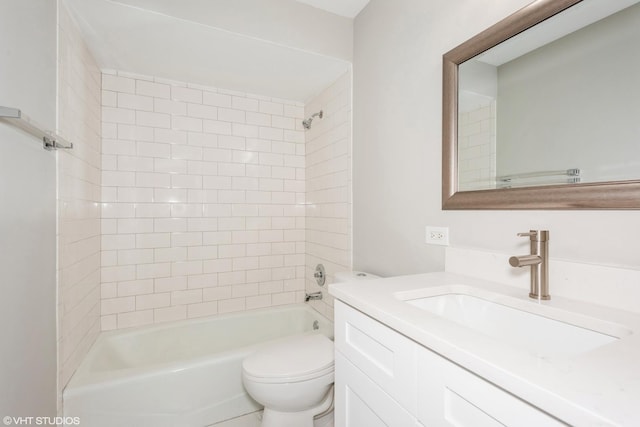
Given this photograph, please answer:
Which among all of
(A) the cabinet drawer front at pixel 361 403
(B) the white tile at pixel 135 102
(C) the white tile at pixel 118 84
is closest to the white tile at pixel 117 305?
(B) the white tile at pixel 135 102

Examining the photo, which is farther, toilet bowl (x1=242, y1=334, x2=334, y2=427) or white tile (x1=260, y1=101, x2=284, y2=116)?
white tile (x1=260, y1=101, x2=284, y2=116)

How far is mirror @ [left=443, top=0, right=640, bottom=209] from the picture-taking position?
78 cm

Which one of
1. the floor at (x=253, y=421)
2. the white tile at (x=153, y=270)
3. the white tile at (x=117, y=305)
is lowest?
the floor at (x=253, y=421)

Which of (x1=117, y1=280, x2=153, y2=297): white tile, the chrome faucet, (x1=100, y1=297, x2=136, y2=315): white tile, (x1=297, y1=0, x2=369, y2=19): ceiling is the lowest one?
(x1=100, y1=297, x2=136, y2=315): white tile

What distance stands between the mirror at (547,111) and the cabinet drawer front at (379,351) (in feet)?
2.13

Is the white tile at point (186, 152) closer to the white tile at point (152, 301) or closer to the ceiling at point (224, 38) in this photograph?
the ceiling at point (224, 38)

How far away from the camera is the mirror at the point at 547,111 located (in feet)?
2.55

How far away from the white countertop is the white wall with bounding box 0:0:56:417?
3.68 ft

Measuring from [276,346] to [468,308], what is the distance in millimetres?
1027

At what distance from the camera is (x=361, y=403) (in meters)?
0.86

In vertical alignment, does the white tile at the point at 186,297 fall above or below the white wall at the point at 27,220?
below

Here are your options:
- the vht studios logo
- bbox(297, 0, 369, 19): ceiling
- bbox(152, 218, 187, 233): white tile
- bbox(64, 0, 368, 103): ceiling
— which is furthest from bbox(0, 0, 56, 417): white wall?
bbox(297, 0, 369, 19): ceiling

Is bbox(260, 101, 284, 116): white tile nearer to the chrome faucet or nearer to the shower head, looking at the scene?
the shower head

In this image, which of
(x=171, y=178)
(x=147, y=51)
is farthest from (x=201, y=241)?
(x=147, y=51)
